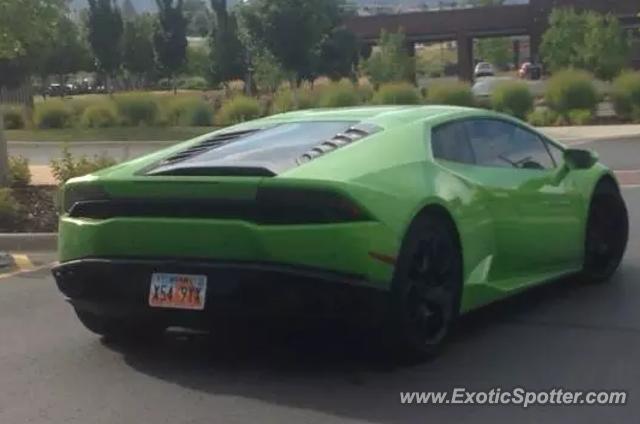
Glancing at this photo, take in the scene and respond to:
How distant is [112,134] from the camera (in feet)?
110

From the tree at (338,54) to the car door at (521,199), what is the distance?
44.2 metres

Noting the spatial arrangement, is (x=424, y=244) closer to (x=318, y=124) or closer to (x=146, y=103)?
(x=318, y=124)

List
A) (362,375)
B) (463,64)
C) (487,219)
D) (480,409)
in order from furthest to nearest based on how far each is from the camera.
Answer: (463,64), (487,219), (362,375), (480,409)

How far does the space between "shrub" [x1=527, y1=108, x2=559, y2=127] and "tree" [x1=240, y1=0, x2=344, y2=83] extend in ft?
37.8

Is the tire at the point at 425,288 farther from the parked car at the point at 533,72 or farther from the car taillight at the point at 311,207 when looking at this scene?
the parked car at the point at 533,72

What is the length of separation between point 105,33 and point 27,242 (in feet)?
142

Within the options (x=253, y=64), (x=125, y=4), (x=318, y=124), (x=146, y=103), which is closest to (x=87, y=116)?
(x=146, y=103)

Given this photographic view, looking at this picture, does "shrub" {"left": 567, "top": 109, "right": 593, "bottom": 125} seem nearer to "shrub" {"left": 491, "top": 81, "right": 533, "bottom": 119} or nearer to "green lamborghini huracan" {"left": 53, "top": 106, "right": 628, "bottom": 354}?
"shrub" {"left": 491, "top": 81, "right": 533, "bottom": 119}

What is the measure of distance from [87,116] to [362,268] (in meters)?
31.9

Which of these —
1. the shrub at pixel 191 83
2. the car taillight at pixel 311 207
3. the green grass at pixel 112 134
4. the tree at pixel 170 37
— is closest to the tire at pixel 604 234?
the car taillight at pixel 311 207

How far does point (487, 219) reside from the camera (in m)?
8.04

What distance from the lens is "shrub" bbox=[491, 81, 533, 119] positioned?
35031mm

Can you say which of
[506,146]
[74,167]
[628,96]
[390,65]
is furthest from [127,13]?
[506,146]

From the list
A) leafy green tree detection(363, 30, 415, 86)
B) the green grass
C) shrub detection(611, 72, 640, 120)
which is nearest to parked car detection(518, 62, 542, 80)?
leafy green tree detection(363, 30, 415, 86)
